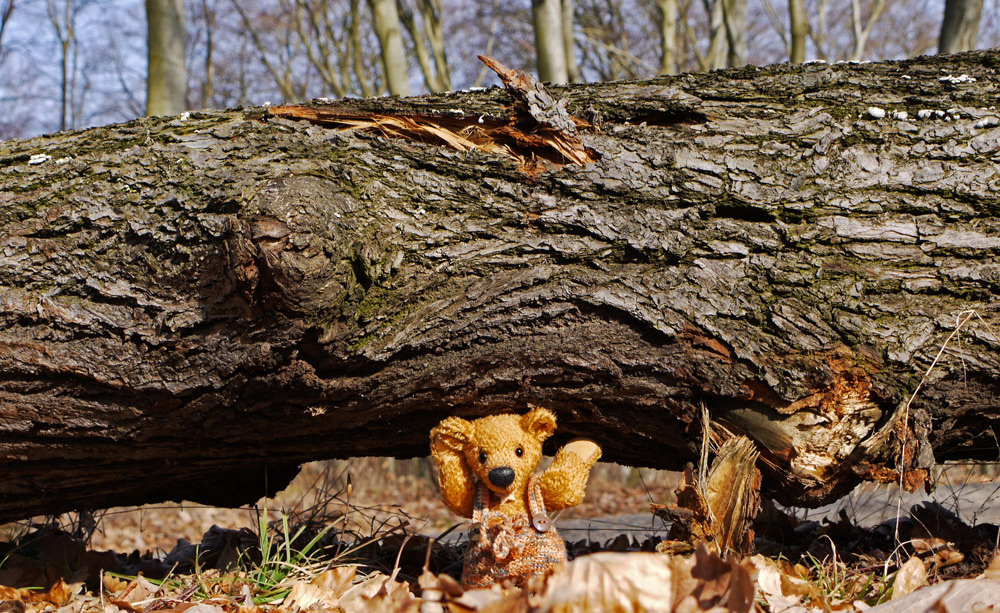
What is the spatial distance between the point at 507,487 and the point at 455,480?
0.19m

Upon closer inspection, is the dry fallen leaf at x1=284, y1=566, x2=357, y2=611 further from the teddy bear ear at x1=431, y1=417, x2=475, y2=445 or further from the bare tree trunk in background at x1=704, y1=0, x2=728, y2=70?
the bare tree trunk in background at x1=704, y1=0, x2=728, y2=70

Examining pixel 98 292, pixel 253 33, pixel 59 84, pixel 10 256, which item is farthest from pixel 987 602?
pixel 59 84

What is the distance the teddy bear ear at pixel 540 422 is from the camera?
2.21 metres

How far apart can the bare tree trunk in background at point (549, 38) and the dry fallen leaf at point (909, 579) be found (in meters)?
5.38

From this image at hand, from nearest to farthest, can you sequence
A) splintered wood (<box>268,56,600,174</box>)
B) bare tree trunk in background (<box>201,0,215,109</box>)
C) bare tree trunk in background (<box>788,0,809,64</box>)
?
splintered wood (<box>268,56,600,174</box>), bare tree trunk in background (<box>788,0,809,64</box>), bare tree trunk in background (<box>201,0,215,109</box>)

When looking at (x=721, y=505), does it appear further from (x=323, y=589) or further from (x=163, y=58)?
(x=163, y=58)

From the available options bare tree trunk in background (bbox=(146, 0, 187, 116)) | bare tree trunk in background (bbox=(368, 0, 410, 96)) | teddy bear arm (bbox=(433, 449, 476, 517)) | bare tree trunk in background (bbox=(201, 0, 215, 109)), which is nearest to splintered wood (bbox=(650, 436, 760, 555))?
teddy bear arm (bbox=(433, 449, 476, 517))

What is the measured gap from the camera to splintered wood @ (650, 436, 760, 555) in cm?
212

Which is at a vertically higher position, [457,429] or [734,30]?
[734,30]

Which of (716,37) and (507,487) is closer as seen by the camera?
(507,487)

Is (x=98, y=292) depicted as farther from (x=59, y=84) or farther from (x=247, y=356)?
(x=59, y=84)

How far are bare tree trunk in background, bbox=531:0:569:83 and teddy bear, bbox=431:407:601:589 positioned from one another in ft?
16.5

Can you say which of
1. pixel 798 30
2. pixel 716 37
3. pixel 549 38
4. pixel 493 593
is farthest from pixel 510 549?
pixel 716 37

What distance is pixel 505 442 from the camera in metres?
2.16
